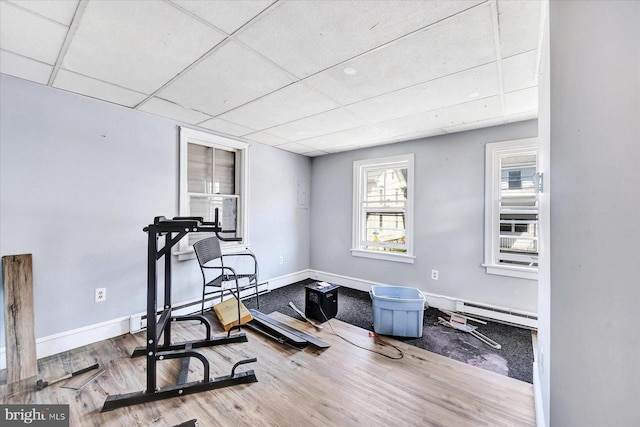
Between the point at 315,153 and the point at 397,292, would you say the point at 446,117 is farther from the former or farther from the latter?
the point at 315,153

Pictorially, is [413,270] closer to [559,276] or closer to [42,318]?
[559,276]

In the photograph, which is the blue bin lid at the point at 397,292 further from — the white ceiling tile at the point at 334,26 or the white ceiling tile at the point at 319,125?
the white ceiling tile at the point at 334,26

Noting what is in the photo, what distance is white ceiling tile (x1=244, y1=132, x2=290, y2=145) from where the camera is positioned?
11.2 ft

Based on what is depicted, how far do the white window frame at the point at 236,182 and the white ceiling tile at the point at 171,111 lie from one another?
0.19m

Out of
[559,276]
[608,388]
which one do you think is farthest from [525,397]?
[559,276]

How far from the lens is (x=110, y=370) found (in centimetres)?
198

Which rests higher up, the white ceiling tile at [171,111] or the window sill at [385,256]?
the white ceiling tile at [171,111]

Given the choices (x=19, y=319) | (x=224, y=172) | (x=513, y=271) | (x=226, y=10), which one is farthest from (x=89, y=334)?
(x=513, y=271)

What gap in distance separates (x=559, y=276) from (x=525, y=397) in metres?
1.30

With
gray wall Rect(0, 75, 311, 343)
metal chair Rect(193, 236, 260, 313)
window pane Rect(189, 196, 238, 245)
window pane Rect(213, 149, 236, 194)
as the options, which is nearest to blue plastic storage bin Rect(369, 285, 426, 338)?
metal chair Rect(193, 236, 260, 313)

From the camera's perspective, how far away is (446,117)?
2.75 meters

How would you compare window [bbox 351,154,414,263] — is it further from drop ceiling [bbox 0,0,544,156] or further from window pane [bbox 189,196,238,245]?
window pane [bbox 189,196,238,245]

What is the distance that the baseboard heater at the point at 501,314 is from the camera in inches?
110

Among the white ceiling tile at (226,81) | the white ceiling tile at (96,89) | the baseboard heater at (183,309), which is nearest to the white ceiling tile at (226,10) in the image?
the white ceiling tile at (226,81)
